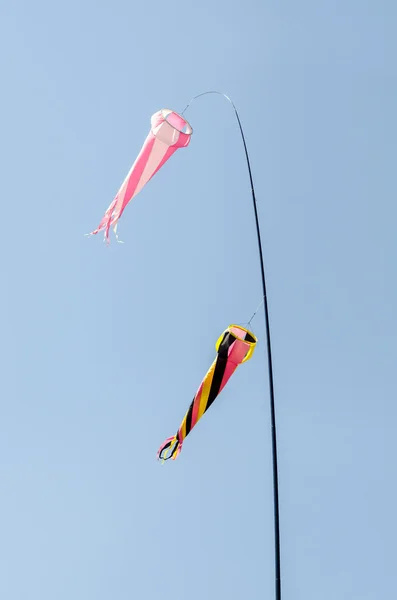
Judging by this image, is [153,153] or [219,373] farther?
[153,153]

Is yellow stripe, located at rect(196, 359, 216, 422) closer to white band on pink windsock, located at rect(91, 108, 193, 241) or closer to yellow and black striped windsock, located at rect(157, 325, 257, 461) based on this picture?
yellow and black striped windsock, located at rect(157, 325, 257, 461)

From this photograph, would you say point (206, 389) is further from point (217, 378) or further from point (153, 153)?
point (153, 153)

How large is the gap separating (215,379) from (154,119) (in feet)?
11.4

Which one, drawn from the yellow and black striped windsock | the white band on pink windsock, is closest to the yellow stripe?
the yellow and black striped windsock

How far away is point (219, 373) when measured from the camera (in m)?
6.16

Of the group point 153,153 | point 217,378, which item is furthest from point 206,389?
point 153,153

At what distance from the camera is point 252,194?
5758 mm

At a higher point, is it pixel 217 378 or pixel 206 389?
pixel 217 378

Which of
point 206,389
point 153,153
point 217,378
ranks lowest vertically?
point 206,389

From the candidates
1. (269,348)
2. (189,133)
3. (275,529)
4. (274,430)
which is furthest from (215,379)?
(189,133)

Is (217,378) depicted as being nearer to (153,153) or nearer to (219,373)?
(219,373)

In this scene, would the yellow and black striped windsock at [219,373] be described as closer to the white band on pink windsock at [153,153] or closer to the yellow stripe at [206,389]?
the yellow stripe at [206,389]

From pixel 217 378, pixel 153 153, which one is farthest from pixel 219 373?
pixel 153 153

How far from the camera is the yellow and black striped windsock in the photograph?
5.84m
